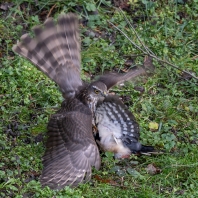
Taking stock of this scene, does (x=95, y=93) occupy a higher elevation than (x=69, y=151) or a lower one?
higher

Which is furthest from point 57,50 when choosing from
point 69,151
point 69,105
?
point 69,151

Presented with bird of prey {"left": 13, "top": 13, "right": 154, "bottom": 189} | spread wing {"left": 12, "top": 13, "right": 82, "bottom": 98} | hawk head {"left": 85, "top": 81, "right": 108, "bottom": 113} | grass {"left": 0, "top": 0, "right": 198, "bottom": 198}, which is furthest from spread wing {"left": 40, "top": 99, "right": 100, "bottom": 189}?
spread wing {"left": 12, "top": 13, "right": 82, "bottom": 98}

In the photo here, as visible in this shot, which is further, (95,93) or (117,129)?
(117,129)

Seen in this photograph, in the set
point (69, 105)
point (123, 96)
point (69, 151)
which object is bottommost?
point (123, 96)

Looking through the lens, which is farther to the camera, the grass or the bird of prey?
the grass

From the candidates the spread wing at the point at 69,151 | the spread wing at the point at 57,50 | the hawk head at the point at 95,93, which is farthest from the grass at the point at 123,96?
the hawk head at the point at 95,93

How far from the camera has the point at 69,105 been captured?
285 inches

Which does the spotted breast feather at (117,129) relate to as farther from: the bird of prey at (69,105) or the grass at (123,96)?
the grass at (123,96)

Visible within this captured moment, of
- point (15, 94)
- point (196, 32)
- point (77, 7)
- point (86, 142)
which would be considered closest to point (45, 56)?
point (15, 94)

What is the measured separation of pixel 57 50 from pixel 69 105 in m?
0.76

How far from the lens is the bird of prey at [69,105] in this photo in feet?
21.7

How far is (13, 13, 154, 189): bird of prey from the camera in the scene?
661 cm

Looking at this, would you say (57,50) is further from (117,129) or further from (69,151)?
(69,151)

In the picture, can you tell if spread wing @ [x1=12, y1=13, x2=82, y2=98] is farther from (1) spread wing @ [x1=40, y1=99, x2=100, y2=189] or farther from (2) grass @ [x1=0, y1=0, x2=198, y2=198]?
(1) spread wing @ [x1=40, y1=99, x2=100, y2=189]
